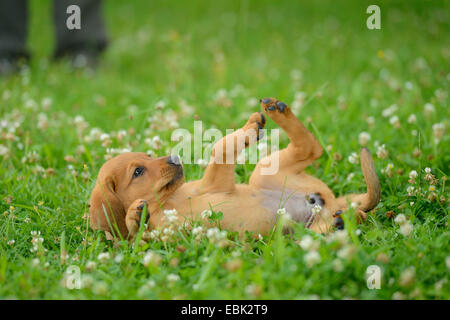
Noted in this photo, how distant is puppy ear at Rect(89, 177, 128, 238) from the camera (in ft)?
9.04

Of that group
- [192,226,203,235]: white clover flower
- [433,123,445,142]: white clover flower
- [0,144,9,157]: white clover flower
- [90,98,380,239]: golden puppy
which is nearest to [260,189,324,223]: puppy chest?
[90,98,380,239]: golden puppy

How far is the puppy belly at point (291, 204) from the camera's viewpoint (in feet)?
9.40

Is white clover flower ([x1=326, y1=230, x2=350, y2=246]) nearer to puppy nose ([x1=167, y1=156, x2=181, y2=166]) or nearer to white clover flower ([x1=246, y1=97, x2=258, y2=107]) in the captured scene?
puppy nose ([x1=167, y1=156, x2=181, y2=166])

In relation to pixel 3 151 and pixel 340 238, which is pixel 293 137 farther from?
pixel 3 151

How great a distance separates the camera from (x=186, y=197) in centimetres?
294

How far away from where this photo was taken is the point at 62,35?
7121 mm

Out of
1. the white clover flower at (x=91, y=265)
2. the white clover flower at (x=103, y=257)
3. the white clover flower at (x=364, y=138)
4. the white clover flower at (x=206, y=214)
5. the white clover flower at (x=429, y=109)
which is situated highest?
the white clover flower at (x=429, y=109)

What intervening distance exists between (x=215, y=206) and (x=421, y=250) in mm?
1137

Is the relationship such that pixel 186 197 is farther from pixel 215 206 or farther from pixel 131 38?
pixel 131 38

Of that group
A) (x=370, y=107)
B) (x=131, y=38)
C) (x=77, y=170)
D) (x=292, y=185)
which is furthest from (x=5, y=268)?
(x=131, y=38)

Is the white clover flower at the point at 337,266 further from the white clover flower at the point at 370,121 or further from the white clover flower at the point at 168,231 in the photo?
the white clover flower at the point at 370,121

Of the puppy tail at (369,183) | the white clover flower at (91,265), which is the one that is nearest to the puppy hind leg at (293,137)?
the puppy tail at (369,183)

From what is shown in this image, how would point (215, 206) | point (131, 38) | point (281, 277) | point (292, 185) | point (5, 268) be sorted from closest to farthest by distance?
1. point (281, 277)
2. point (5, 268)
3. point (215, 206)
4. point (292, 185)
5. point (131, 38)

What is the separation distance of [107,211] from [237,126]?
1976 mm
